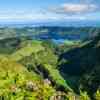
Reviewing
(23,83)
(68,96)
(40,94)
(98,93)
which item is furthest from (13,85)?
(98,93)

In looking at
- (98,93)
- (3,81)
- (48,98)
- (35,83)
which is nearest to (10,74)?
(3,81)

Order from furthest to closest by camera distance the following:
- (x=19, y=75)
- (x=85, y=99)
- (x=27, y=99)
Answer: (x=19, y=75)
(x=85, y=99)
(x=27, y=99)

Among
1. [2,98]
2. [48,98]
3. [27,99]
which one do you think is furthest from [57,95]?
[2,98]

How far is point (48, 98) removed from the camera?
8.91 meters

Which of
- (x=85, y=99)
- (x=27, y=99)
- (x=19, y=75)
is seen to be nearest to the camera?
(x=27, y=99)

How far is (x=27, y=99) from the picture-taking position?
28.6 ft

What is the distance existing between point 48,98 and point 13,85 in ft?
3.97

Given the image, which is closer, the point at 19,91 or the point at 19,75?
the point at 19,91

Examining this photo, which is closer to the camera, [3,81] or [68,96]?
[68,96]

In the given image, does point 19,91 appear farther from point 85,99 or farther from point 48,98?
point 85,99

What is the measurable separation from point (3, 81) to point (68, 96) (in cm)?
210

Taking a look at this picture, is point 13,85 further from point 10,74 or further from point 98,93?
point 98,93

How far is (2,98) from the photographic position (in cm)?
898

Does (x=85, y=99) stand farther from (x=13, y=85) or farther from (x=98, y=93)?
(x=13, y=85)
